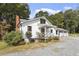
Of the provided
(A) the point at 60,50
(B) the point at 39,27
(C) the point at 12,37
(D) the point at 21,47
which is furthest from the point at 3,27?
(A) the point at 60,50

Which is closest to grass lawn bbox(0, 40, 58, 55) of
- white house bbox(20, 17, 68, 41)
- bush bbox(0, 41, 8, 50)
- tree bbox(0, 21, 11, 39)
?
bush bbox(0, 41, 8, 50)

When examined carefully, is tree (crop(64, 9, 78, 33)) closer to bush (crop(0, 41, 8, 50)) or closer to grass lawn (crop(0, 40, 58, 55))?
grass lawn (crop(0, 40, 58, 55))

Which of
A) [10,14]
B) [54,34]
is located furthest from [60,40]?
[10,14]

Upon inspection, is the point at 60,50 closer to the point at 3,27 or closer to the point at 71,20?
the point at 71,20

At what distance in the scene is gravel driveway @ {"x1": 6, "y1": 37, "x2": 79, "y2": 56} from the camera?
10.9 meters

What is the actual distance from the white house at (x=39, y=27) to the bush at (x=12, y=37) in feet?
0.33

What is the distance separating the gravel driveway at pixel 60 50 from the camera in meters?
10.9

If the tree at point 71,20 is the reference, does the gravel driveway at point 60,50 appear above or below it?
below

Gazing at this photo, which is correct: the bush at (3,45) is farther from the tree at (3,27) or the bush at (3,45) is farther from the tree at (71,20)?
the tree at (71,20)

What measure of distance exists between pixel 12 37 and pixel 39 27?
525 millimetres

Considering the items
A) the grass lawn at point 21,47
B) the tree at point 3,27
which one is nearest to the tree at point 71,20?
the grass lawn at point 21,47

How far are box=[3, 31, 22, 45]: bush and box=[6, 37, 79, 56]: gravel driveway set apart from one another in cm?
25

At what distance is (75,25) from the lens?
10953 millimetres

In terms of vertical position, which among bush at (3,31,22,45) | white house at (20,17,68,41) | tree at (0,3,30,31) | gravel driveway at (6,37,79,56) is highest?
tree at (0,3,30,31)
